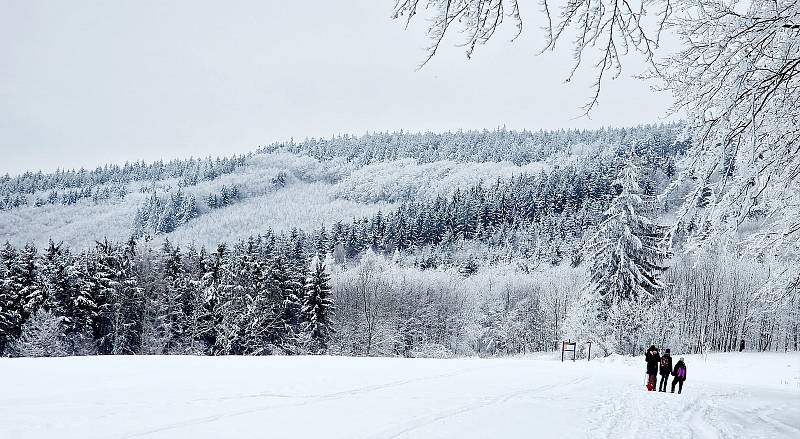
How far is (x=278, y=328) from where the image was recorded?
176 ft

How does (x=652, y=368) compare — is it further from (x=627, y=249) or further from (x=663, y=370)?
(x=627, y=249)

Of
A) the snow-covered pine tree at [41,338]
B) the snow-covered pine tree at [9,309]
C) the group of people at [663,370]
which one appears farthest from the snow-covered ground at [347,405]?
the snow-covered pine tree at [9,309]

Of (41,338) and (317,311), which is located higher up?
(317,311)

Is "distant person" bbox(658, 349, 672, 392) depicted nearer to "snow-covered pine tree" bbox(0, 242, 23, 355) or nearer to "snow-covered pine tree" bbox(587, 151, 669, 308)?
"snow-covered pine tree" bbox(587, 151, 669, 308)

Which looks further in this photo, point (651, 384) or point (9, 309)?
point (9, 309)

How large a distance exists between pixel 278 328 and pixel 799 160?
165ft

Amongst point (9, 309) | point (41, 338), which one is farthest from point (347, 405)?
point (9, 309)

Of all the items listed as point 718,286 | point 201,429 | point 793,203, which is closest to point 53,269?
point 201,429

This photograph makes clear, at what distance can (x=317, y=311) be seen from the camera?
5372cm

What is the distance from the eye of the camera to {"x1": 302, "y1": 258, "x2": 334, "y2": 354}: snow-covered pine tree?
5288 cm

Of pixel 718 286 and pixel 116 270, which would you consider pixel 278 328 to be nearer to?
pixel 116 270

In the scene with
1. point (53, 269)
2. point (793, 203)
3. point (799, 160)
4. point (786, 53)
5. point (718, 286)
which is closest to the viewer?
point (786, 53)

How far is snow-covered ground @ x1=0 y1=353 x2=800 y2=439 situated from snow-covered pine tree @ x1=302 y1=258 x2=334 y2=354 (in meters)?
35.2

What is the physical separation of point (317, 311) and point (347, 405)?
145 feet
